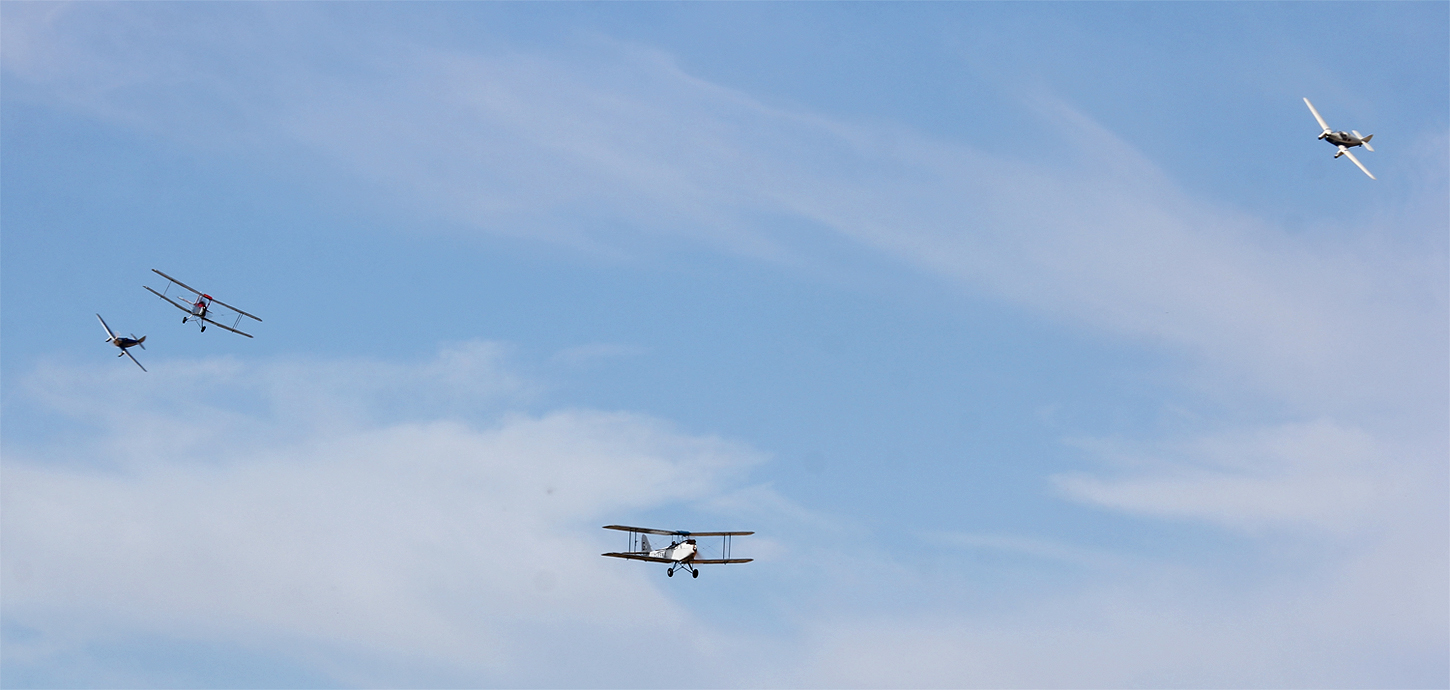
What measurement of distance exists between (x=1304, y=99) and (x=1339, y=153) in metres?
8.35

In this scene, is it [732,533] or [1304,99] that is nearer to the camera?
[1304,99]

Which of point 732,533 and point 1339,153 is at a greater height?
point 1339,153

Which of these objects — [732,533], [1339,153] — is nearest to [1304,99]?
[1339,153]

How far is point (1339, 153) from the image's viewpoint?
188m

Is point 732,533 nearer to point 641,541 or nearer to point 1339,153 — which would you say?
point 641,541

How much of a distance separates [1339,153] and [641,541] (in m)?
98.7

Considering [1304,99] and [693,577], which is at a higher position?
[1304,99]

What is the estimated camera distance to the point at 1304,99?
608 feet

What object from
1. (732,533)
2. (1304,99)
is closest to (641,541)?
(732,533)

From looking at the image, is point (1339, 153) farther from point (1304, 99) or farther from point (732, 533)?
Answer: point (732, 533)

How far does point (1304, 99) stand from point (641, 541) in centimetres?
9795

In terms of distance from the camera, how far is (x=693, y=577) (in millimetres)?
188000

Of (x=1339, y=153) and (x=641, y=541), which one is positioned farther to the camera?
(x=641, y=541)

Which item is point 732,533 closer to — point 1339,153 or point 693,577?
point 693,577
